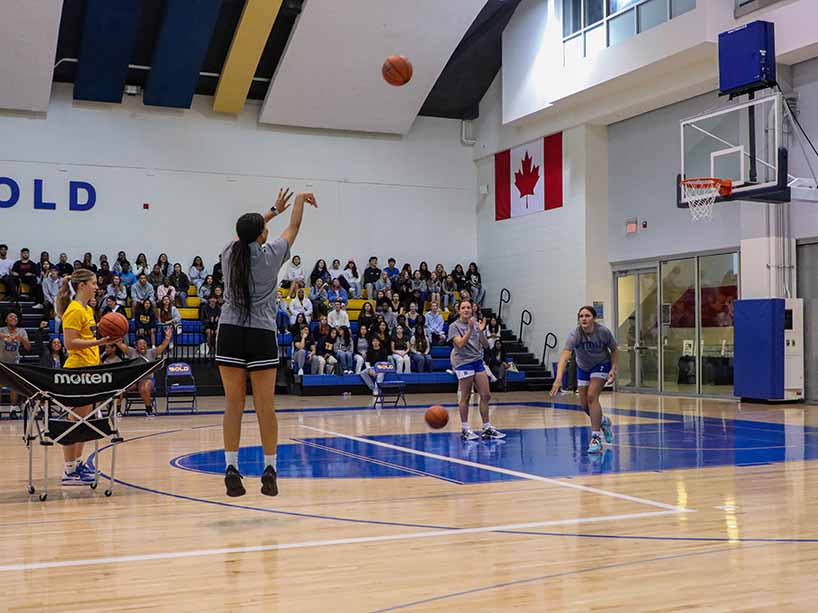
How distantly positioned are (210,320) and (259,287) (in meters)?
14.4

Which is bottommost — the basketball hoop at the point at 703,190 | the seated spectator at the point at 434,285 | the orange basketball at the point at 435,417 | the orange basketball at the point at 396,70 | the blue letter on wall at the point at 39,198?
the orange basketball at the point at 435,417

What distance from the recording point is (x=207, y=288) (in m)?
20.7

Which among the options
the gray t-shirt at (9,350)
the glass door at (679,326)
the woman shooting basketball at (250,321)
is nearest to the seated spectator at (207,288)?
the gray t-shirt at (9,350)

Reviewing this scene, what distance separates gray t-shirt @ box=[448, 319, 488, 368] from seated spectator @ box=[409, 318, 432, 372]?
31.2ft

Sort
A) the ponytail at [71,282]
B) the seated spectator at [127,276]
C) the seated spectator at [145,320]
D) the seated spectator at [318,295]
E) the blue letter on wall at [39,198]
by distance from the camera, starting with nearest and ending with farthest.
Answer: the ponytail at [71,282], the seated spectator at [145,320], the seated spectator at [127,276], the seated spectator at [318,295], the blue letter on wall at [39,198]

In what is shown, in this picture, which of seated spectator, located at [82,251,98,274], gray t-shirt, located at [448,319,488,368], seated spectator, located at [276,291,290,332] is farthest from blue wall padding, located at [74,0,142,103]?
gray t-shirt, located at [448,319,488,368]

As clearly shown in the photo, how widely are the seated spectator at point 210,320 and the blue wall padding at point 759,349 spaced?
418 inches

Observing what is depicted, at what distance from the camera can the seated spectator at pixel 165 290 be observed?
19.9 meters

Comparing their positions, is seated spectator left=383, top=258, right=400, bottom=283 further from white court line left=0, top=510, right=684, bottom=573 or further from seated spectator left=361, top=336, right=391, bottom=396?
white court line left=0, top=510, right=684, bottom=573

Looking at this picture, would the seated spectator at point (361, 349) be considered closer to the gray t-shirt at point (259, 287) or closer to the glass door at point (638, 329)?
the glass door at point (638, 329)

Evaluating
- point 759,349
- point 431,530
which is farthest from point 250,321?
point 759,349

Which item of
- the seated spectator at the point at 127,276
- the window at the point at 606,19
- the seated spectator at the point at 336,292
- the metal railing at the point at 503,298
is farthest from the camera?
the metal railing at the point at 503,298

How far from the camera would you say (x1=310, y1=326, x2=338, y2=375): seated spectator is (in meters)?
19.4

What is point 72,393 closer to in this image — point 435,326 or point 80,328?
point 80,328
